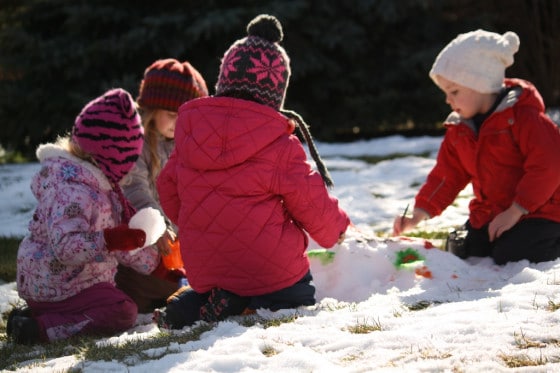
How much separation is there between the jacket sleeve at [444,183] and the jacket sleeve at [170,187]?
1738mm

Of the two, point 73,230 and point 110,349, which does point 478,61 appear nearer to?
point 73,230

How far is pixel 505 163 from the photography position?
476 centimetres

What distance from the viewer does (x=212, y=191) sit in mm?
3770

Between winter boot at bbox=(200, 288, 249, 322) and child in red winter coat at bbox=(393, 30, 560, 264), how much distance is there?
1552 mm

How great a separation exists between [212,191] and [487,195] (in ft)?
6.30

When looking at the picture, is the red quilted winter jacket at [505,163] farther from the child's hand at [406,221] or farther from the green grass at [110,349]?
the green grass at [110,349]

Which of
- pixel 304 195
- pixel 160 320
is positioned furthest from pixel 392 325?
pixel 160 320

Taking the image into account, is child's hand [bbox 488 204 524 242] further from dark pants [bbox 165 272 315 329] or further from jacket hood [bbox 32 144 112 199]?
jacket hood [bbox 32 144 112 199]

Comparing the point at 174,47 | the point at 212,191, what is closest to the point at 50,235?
the point at 212,191

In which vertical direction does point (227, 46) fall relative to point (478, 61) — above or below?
below

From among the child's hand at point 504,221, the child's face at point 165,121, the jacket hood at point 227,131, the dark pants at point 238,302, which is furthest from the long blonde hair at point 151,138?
the child's hand at point 504,221

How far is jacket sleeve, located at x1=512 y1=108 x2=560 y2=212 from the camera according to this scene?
4.52 m

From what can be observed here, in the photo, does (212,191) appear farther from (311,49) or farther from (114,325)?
(311,49)

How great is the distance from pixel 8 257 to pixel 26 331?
5.99 feet
